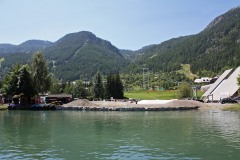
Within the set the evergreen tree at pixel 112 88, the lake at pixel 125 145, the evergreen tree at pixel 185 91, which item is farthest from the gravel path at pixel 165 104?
Result: the lake at pixel 125 145

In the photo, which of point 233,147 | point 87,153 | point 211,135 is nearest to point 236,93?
point 211,135

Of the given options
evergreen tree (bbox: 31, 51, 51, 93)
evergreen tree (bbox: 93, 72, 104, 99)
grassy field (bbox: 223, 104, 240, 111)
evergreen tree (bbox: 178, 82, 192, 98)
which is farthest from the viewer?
evergreen tree (bbox: 93, 72, 104, 99)

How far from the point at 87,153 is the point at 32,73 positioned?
8315 cm

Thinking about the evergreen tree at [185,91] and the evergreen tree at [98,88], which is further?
the evergreen tree at [98,88]

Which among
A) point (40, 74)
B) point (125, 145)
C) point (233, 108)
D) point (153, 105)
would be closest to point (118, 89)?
point (40, 74)

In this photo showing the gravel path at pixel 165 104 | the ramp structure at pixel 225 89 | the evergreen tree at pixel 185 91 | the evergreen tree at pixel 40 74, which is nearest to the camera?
the gravel path at pixel 165 104

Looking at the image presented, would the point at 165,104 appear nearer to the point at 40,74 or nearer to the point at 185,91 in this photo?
the point at 185,91

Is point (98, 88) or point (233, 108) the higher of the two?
point (98, 88)

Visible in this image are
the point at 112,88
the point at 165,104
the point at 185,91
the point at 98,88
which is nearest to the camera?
the point at 165,104

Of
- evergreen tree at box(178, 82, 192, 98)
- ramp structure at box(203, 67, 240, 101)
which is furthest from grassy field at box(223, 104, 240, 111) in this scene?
evergreen tree at box(178, 82, 192, 98)

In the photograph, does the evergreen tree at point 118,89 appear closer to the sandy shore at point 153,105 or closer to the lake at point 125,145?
the sandy shore at point 153,105

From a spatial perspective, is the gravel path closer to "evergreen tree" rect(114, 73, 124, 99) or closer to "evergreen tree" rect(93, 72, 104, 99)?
"evergreen tree" rect(93, 72, 104, 99)

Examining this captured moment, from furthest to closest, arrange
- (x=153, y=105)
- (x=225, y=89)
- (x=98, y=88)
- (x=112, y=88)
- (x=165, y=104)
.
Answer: (x=112, y=88) < (x=98, y=88) < (x=225, y=89) < (x=165, y=104) < (x=153, y=105)

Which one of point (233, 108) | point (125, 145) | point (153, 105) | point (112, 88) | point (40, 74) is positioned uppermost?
point (40, 74)
